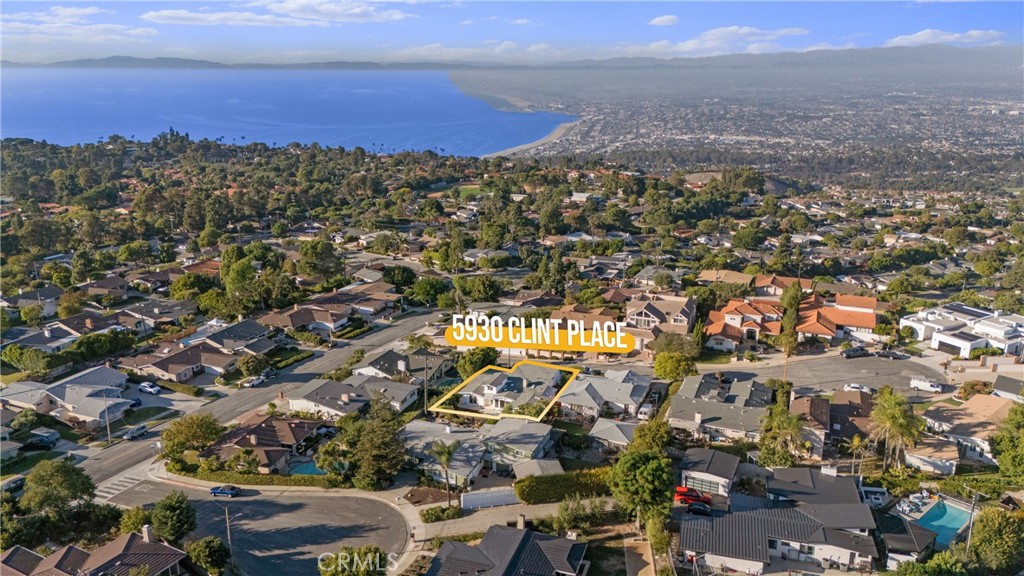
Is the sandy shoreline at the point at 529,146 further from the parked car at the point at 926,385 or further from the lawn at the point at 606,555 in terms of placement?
the lawn at the point at 606,555

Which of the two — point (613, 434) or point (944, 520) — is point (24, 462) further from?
point (944, 520)

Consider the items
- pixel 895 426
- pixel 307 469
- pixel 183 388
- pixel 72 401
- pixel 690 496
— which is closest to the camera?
pixel 690 496

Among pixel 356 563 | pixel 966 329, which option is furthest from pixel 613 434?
pixel 966 329

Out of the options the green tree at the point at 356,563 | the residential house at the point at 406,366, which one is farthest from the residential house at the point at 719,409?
the green tree at the point at 356,563

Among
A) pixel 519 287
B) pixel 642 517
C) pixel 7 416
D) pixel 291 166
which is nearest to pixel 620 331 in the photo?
pixel 519 287

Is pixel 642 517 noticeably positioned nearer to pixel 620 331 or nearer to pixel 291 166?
pixel 620 331

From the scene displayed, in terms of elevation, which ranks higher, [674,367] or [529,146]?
[529,146]
